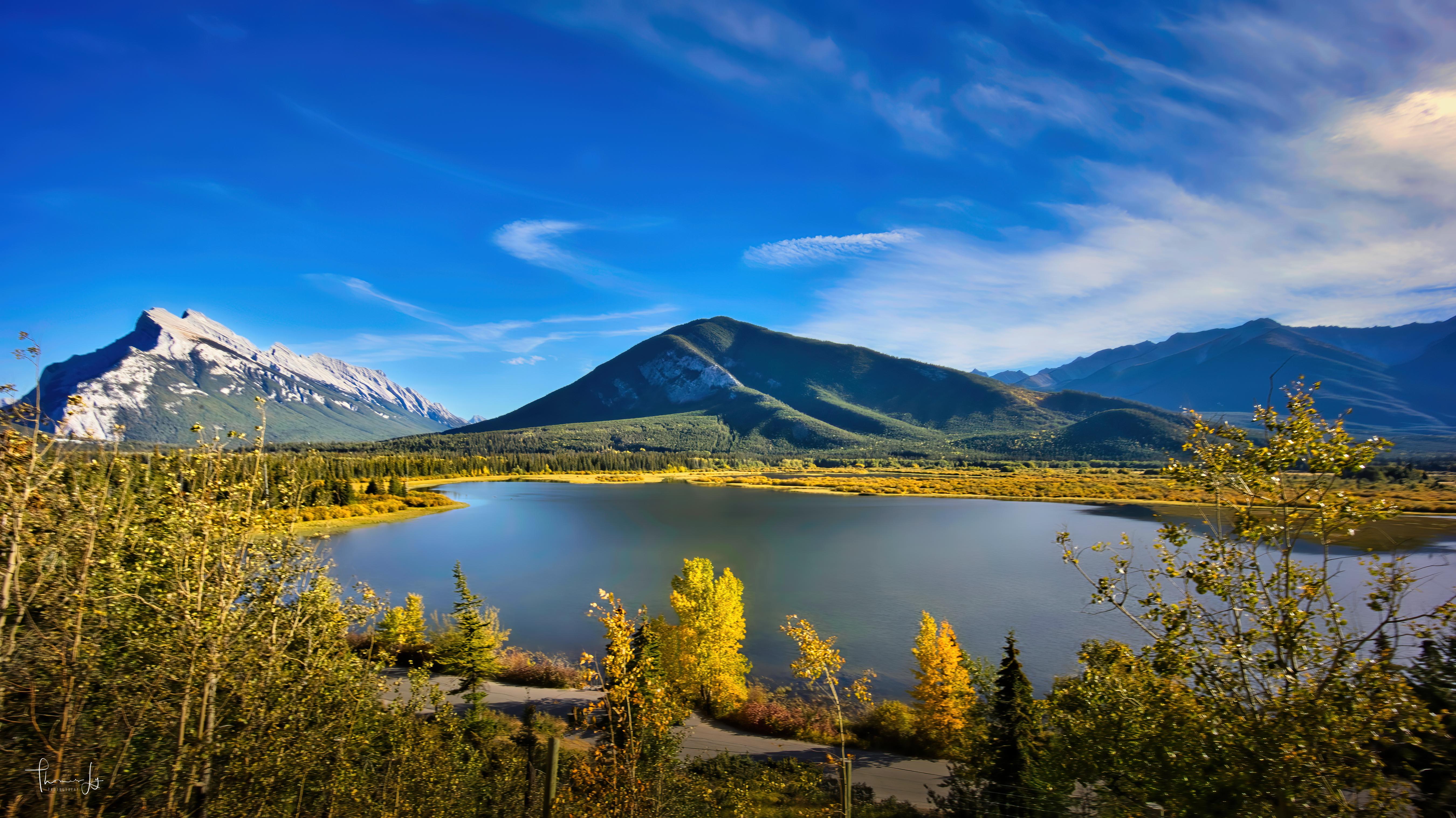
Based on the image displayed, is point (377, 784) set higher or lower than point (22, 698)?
lower

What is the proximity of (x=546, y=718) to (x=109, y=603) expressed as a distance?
1426cm

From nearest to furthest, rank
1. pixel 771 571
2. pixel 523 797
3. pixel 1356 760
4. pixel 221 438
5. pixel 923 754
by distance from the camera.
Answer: pixel 1356 760 < pixel 221 438 < pixel 523 797 < pixel 923 754 < pixel 771 571

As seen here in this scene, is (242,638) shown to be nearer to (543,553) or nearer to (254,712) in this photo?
(254,712)

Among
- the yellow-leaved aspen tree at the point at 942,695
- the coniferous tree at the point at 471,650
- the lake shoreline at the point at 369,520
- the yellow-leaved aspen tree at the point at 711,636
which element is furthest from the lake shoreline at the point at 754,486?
the coniferous tree at the point at 471,650

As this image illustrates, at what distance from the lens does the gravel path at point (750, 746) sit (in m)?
16.9

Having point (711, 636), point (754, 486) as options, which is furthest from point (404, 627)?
point (754, 486)

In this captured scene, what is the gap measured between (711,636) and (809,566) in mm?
24379

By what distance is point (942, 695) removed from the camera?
19422mm

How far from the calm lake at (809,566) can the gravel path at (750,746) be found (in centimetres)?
499

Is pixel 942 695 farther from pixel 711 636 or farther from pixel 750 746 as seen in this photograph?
pixel 711 636

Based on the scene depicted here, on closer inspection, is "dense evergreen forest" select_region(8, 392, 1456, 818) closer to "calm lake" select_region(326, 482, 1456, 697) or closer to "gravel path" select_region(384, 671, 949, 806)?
"gravel path" select_region(384, 671, 949, 806)

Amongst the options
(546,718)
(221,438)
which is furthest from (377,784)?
(546,718)

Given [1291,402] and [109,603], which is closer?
[1291,402]

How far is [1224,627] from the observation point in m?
6.73
